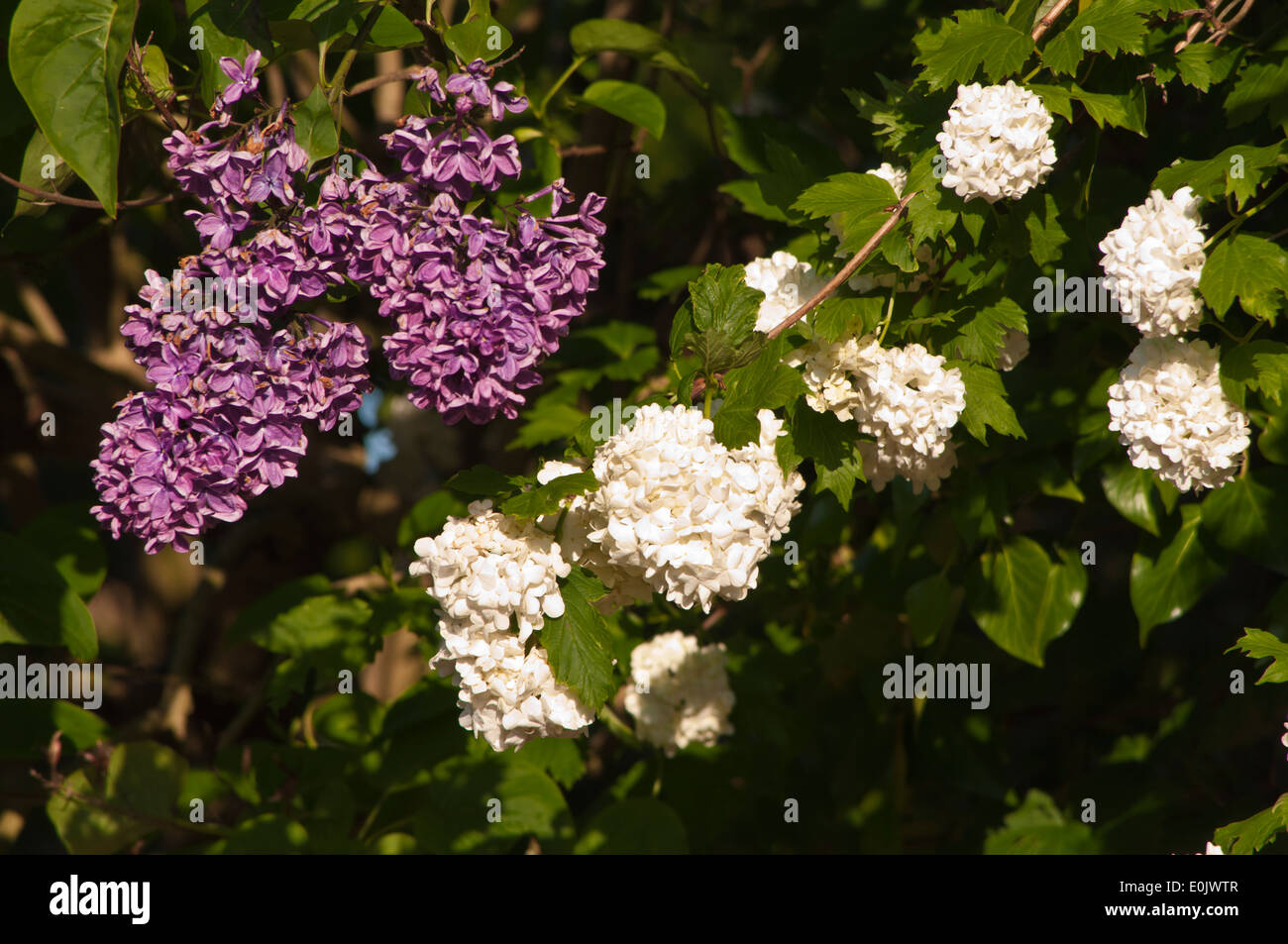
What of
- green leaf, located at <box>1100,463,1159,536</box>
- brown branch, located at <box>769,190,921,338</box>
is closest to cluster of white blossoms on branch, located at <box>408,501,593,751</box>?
brown branch, located at <box>769,190,921,338</box>

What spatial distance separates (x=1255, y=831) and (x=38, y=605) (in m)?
1.76

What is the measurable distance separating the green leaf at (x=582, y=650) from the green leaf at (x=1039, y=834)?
1.33 meters

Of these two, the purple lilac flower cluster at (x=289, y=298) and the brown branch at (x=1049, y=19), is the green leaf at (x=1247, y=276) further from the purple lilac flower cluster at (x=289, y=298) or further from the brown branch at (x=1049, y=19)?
the purple lilac flower cluster at (x=289, y=298)

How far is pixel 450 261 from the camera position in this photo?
3.86ft

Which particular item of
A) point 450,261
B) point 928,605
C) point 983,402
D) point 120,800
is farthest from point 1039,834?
point 120,800

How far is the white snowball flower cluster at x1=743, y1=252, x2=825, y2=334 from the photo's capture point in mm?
1475

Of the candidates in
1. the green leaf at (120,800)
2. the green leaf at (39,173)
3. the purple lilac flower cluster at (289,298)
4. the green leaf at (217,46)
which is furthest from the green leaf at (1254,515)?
the green leaf at (120,800)

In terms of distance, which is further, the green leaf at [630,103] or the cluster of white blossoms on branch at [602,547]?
the green leaf at [630,103]

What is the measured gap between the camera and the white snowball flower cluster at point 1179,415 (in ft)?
4.58

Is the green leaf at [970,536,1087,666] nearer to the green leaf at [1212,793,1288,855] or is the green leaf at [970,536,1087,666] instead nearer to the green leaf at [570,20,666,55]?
the green leaf at [1212,793,1288,855]

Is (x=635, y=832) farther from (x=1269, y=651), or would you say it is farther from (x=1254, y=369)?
(x=1254, y=369)

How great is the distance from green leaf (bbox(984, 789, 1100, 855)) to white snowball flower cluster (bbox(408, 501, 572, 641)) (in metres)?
1.40
